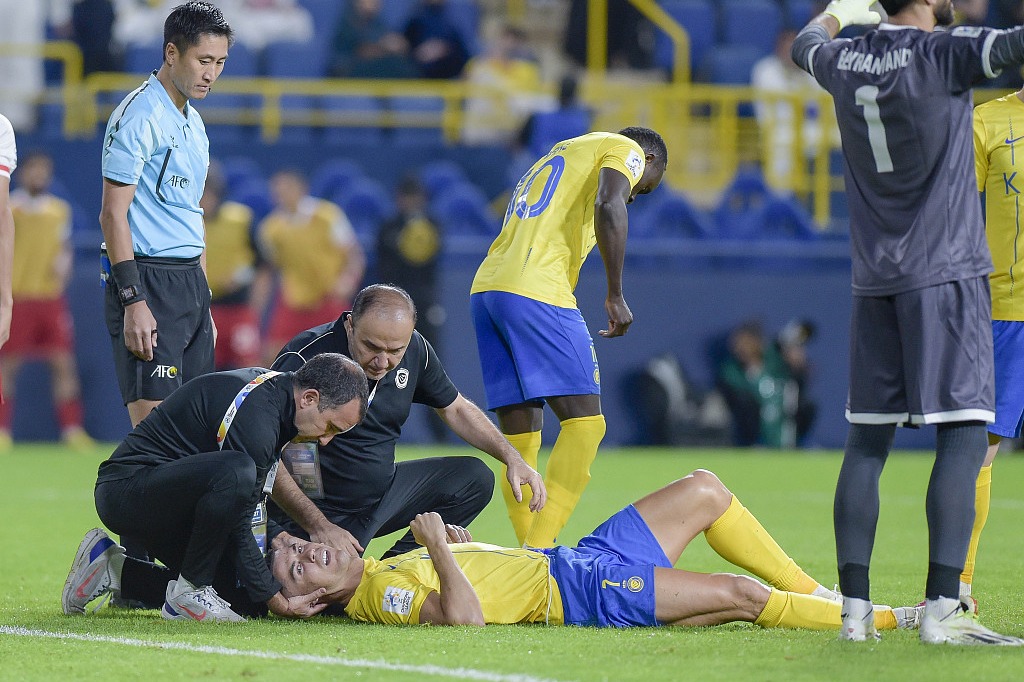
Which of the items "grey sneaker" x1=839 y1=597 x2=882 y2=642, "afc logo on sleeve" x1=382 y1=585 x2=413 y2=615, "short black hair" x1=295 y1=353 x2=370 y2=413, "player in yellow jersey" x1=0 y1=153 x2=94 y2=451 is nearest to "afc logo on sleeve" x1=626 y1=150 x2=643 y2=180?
"short black hair" x1=295 y1=353 x2=370 y2=413

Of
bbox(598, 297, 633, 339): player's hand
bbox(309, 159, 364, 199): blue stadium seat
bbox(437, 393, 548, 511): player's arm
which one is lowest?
bbox(437, 393, 548, 511): player's arm

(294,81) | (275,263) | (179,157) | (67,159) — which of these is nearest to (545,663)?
(179,157)

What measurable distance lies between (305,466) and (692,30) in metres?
14.5

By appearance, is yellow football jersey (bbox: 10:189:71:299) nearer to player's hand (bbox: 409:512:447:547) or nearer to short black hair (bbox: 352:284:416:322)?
short black hair (bbox: 352:284:416:322)

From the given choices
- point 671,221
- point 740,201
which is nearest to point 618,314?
point 671,221

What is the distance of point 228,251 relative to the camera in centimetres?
1409

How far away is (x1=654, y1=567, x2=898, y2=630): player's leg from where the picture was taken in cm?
507

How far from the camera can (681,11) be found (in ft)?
63.3

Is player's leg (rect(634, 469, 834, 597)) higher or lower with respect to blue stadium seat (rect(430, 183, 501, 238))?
lower

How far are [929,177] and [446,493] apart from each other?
2.45 meters

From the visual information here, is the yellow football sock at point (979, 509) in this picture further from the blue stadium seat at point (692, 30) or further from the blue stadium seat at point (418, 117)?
the blue stadium seat at point (692, 30)

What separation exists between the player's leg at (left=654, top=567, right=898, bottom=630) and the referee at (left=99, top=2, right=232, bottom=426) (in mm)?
2368

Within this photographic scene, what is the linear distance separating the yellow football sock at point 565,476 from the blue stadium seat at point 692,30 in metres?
13.2

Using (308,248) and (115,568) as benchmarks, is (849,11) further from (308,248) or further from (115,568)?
(308,248)
